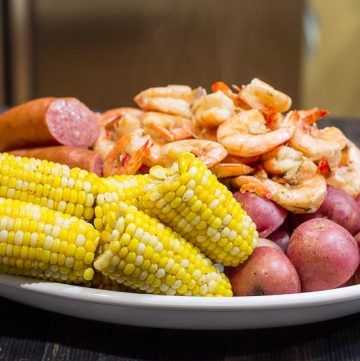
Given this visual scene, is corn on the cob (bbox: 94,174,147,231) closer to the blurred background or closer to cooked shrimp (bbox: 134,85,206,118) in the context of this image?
cooked shrimp (bbox: 134,85,206,118)

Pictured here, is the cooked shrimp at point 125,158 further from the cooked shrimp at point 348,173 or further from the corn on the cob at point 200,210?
the cooked shrimp at point 348,173

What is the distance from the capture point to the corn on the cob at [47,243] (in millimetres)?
1117

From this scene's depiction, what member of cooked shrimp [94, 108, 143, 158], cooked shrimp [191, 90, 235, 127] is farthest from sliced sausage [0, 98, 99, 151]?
cooked shrimp [191, 90, 235, 127]

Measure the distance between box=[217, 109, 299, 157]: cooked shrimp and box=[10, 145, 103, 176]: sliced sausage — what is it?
0.28 meters

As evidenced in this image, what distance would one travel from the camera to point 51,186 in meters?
1.19

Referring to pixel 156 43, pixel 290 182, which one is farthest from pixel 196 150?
pixel 156 43

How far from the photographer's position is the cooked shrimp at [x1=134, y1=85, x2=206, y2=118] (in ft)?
5.19

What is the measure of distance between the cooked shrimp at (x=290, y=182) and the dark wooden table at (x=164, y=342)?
22cm

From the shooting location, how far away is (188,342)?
1.15m

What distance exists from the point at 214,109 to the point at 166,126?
124 millimetres

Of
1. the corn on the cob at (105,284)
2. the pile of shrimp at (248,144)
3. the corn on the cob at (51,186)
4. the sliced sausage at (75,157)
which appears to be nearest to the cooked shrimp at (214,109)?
the pile of shrimp at (248,144)

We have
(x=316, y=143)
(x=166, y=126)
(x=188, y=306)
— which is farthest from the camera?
(x=166, y=126)

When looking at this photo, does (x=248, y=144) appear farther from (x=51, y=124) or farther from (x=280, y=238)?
(x=51, y=124)

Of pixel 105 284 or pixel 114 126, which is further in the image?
pixel 114 126
